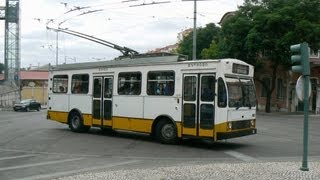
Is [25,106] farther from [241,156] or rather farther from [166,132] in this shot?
[241,156]

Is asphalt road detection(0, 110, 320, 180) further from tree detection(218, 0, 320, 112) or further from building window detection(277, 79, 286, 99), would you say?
building window detection(277, 79, 286, 99)

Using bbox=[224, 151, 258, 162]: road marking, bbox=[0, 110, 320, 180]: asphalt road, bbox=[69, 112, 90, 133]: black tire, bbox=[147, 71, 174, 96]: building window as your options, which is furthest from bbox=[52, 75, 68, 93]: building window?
bbox=[224, 151, 258, 162]: road marking

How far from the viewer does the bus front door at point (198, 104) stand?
16875 millimetres

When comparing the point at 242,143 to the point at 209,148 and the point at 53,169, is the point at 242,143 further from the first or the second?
the point at 53,169

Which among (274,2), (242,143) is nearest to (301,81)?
(242,143)

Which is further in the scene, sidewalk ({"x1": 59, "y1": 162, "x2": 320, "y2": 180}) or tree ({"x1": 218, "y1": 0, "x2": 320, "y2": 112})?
tree ({"x1": 218, "y1": 0, "x2": 320, "y2": 112})

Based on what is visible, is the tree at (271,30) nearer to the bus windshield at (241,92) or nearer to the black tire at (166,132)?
the bus windshield at (241,92)

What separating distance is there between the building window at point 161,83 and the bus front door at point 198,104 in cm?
63

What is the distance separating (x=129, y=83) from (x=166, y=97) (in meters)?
2.18

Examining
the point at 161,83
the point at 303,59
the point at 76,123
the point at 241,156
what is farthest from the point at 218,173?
the point at 76,123

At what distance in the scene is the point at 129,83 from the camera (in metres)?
20.0

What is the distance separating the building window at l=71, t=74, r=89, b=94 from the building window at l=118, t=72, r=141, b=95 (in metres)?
2.25

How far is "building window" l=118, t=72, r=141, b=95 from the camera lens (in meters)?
19.5

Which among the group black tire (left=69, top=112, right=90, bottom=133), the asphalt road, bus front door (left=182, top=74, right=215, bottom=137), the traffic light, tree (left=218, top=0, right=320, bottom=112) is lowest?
the asphalt road
